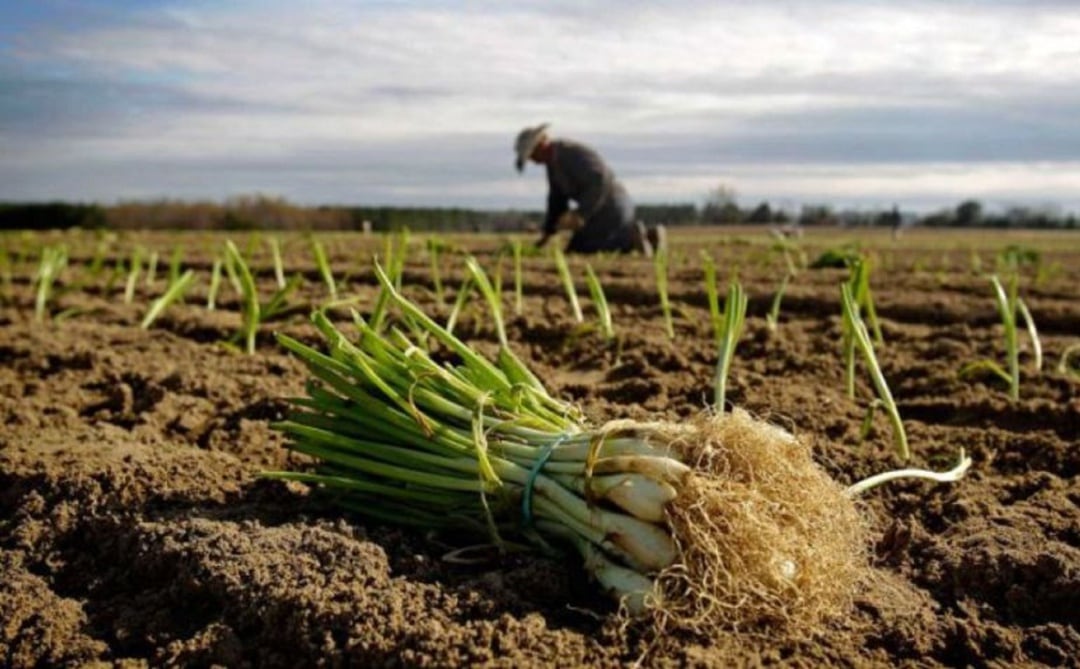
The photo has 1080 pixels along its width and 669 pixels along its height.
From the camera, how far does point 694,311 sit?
5836 mm

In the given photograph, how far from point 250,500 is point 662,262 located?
313cm

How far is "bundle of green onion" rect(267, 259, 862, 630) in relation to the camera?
1.87 metres

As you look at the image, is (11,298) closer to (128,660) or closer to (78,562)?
(78,562)

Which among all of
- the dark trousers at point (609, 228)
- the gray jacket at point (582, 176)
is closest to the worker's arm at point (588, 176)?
the gray jacket at point (582, 176)

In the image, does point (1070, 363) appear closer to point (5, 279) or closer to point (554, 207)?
point (5, 279)

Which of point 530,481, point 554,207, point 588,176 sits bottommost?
point 530,481

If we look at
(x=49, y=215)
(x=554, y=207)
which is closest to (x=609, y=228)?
(x=554, y=207)

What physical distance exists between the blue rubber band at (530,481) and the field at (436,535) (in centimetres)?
9

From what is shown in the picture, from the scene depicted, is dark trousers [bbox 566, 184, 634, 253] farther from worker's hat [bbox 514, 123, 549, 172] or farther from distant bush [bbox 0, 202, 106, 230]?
distant bush [bbox 0, 202, 106, 230]

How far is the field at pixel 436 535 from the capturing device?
6.21 ft

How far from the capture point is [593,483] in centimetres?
201

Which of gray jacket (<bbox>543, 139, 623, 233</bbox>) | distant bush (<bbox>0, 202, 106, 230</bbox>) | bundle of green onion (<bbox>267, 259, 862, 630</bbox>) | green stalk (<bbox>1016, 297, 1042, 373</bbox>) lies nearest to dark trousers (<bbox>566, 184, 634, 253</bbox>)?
gray jacket (<bbox>543, 139, 623, 233</bbox>)

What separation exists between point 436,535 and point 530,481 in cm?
29

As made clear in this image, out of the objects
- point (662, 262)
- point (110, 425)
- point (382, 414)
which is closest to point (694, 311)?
point (662, 262)
